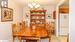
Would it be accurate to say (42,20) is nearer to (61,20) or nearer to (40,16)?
(40,16)

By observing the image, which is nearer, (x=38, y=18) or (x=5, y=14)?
(x=5, y=14)

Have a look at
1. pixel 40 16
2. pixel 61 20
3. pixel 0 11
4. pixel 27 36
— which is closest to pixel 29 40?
pixel 27 36

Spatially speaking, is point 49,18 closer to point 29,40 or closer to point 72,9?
point 29,40

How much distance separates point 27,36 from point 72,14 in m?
3.81

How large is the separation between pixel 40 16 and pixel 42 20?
40 cm

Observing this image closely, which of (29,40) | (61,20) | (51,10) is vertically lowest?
(29,40)

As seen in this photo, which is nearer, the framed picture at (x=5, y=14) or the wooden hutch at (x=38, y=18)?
the framed picture at (x=5, y=14)

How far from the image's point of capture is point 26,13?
41.3 ft

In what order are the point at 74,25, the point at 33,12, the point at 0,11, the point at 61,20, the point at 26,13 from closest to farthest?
1. the point at 74,25
2. the point at 0,11
3. the point at 61,20
4. the point at 33,12
5. the point at 26,13

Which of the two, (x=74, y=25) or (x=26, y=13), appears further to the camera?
(x=26, y=13)

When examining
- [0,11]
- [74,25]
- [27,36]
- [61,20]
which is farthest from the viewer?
[61,20]

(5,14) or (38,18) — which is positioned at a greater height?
(5,14)

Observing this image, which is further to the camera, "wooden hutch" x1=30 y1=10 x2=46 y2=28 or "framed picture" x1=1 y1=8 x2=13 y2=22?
"wooden hutch" x1=30 y1=10 x2=46 y2=28

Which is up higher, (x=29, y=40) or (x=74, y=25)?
(x=74, y=25)
